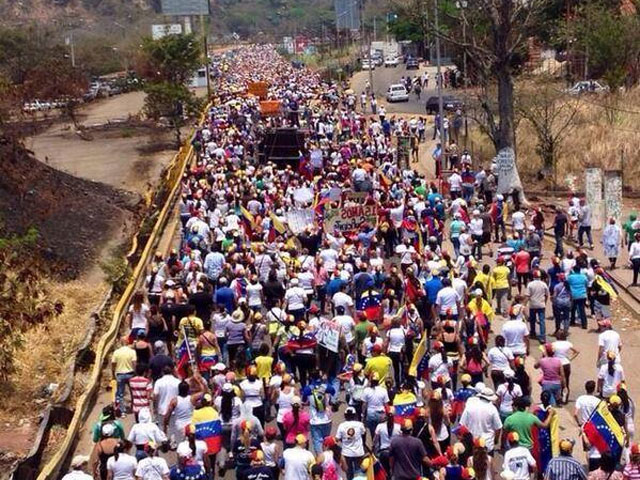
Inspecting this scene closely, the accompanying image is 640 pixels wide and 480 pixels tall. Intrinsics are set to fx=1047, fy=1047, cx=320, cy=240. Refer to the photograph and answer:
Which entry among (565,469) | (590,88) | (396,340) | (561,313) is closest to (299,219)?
(561,313)

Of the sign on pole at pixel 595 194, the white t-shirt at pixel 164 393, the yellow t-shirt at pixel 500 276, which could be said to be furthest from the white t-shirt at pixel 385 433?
the sign on pole at pixel 595 194

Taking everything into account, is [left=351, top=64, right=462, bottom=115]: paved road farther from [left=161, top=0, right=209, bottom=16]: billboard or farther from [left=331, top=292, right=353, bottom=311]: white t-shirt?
[left=331, top=292, right=353, bottom=311]: white t-shirt

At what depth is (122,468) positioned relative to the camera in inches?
408

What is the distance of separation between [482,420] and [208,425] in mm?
2921

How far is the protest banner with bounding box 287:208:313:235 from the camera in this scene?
21.6m

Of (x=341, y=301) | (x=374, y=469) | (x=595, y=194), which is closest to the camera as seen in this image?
(x=374, y=469)

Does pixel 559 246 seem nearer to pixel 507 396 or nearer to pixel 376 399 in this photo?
pixel 507 396

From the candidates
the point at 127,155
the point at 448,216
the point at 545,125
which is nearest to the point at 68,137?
the point at 127,155

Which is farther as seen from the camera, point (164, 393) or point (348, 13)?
point (348, 13)

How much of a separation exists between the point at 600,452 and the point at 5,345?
10.1 m

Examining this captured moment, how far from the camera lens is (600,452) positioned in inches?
411

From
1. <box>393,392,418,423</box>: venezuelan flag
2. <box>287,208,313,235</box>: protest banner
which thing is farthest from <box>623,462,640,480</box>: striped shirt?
<box>287,208,313,235</box>: protest banner

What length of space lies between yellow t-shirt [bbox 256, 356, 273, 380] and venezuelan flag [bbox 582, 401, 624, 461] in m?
3.97

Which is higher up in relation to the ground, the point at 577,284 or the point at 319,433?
the point at 577,284
